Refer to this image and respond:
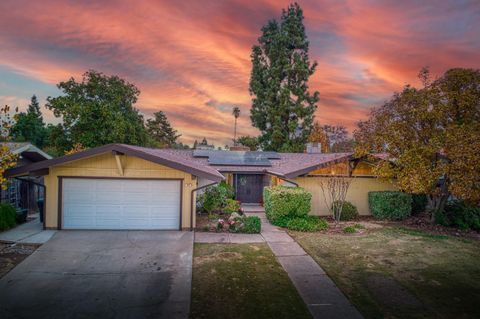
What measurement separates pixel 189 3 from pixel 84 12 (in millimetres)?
4438

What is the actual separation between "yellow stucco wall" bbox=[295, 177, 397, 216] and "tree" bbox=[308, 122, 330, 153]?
2054cm

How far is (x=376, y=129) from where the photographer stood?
51.6 ft

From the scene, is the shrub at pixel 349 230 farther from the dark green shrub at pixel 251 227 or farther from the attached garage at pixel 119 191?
the attached garage at pixel 119 191

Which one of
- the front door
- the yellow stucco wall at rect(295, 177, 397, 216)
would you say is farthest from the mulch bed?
the front door

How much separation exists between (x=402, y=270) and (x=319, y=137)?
3146 cm

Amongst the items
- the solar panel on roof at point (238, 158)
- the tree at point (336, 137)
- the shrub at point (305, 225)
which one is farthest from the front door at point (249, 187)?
the tree at point (336, 137)

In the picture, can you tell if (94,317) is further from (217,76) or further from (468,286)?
(217,76)

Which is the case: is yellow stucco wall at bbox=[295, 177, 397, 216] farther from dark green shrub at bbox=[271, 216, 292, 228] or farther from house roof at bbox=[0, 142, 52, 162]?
house roof at bbox=[0, 142, 52, 162]

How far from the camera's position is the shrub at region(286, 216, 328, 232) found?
1387 centimetres

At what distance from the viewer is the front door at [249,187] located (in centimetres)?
2288

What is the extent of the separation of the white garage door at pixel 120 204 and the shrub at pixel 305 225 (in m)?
5.38

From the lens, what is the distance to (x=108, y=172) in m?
12.8

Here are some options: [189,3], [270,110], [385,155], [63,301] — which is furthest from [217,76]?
[63,301]

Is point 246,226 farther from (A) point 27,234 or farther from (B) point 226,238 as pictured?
(A) point 27,234
